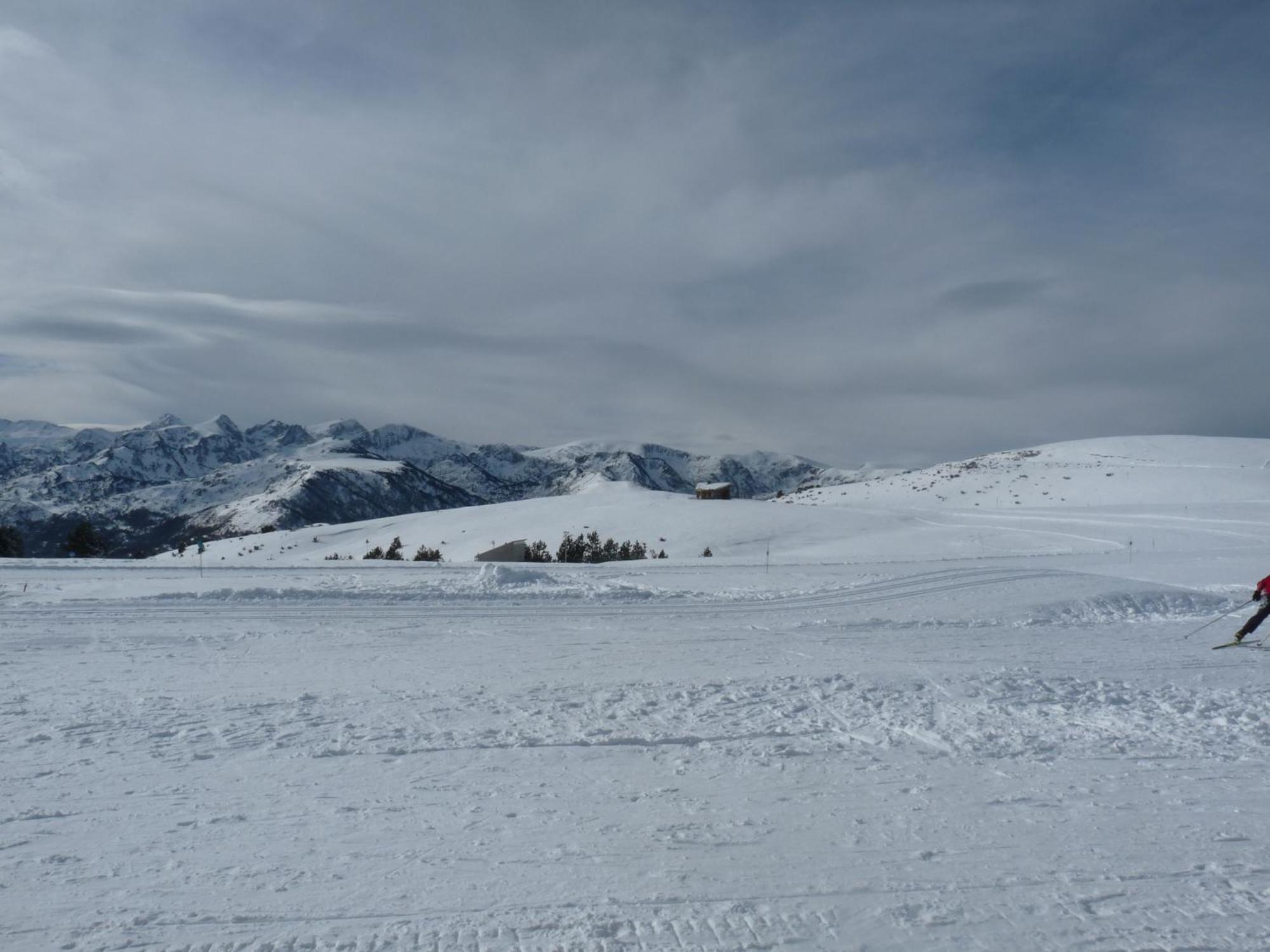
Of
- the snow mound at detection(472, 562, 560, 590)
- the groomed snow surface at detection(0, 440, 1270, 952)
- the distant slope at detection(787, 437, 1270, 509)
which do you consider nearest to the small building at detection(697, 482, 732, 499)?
the distant slope at detection(787, 437, 1270, 509)

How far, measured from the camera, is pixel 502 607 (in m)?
17.5

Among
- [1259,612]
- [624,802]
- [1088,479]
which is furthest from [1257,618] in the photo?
[1088,479]

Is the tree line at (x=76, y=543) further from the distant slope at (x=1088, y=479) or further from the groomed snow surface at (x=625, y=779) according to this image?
the distant slope at (x=1088, y=479)

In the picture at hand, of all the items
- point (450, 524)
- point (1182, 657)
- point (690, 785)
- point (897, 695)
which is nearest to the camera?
point (690, 785)

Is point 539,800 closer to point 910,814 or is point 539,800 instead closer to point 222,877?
point 222,877

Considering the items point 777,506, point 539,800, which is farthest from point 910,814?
point 777,506

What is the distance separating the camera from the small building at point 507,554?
120ft

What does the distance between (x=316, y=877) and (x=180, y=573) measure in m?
22.3

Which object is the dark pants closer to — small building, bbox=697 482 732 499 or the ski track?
the ski track

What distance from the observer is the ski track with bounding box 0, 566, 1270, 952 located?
4.55 meters

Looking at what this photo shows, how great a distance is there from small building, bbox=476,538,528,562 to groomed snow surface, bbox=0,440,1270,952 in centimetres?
1957

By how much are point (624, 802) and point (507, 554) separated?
31548 millimetres

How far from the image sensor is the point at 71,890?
475 cm

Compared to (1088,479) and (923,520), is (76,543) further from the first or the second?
(1088,479)
